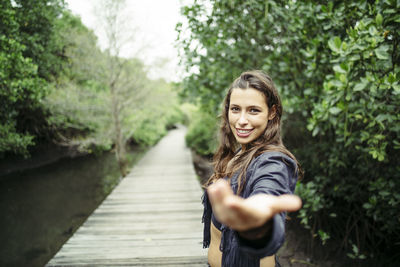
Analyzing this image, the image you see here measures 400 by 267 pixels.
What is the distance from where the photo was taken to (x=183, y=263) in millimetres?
2896

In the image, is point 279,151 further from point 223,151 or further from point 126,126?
point 126,126

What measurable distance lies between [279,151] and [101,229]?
3.72 m

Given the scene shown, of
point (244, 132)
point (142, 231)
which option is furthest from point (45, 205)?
point (244, 132)

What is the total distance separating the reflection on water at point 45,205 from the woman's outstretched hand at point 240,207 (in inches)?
221

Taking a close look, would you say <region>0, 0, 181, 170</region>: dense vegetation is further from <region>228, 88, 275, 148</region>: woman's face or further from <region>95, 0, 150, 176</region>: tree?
<region>228, 88, 275, 148</region>: woman's face

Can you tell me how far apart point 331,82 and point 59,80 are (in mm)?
7966

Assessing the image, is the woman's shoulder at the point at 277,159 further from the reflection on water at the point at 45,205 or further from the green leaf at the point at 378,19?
the reflection on water at the point at 45,205

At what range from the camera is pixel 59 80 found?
24.7ft

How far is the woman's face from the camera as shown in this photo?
1199 millimetres

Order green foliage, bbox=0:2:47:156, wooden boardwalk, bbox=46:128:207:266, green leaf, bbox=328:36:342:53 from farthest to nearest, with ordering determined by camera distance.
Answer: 1. green foliage, bbox=0:2:47:156
2. wooden boardwalk, bbox=46:128:207:266
3. green leaf, bbox=328:36:342:53

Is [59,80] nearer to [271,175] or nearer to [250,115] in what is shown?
[250,115]

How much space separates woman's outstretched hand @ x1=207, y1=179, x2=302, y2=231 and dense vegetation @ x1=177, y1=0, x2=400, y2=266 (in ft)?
5.38

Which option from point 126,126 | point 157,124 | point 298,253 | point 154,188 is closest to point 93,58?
point 126,126

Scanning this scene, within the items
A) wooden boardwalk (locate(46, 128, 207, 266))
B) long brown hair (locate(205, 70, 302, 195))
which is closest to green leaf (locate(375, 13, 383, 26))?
long brown hair (locate(205, 70, 302, 195))
